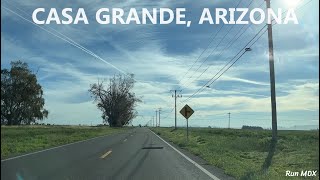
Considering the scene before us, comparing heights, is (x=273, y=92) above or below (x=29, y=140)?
above

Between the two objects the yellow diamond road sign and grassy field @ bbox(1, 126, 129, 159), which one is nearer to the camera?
grassy field @ bbox(1, 126, 129, 159)

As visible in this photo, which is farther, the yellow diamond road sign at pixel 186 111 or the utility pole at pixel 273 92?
the yellow diamond road sign at pixel 186 111

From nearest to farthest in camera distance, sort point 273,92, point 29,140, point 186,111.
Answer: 1. point 273,92
2. point 29,140
3. point 186,111

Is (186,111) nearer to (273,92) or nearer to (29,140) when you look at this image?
(29,140)

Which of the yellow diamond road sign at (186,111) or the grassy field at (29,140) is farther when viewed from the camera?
the yellow diamond road sign at (186,111)

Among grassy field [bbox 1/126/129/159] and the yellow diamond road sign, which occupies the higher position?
the yellow diamond road sign

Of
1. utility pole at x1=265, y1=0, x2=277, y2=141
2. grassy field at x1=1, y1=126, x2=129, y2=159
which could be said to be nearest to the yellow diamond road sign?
grassy field at x1=1, y1=126, x2=129, y2=159

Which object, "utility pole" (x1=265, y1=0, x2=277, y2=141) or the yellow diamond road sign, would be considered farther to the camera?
the yellow diamond road sign

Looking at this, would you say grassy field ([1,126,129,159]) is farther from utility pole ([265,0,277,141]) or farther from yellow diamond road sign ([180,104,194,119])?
utility pole ([265,0,277,141])

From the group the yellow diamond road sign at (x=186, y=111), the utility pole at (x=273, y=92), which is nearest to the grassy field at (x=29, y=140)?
the yellow diamond road sign at (x=186, y=111)

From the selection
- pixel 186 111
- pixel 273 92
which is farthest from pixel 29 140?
pixel 273 92

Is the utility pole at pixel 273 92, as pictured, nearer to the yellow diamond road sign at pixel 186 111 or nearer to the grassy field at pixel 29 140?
the grassy field at pixel 29 140

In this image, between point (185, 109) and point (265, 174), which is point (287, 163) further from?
point (185, 109)

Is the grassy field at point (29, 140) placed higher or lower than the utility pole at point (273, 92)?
lower
